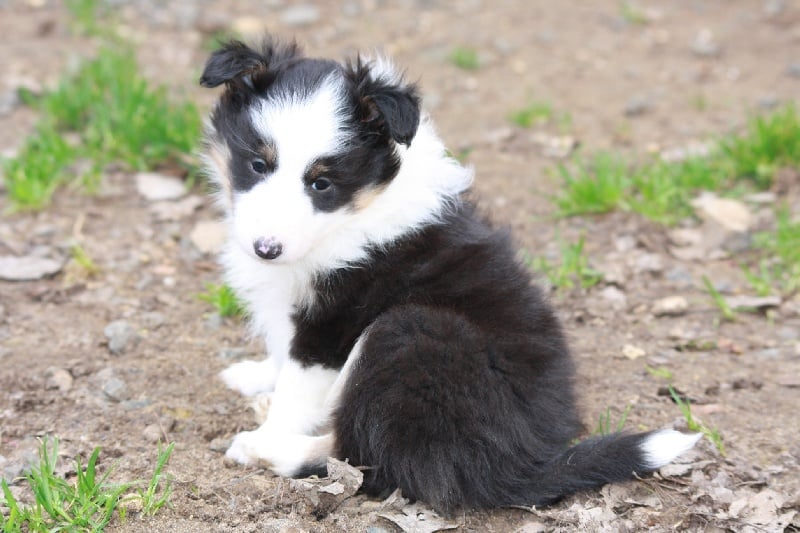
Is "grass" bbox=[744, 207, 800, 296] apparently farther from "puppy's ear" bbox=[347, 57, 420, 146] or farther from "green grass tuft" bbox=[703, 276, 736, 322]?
"puppy's ear" bbox=[347, 57, 420, 146]

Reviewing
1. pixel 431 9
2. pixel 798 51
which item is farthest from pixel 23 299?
pixel 798 51

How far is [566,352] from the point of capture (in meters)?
3.35

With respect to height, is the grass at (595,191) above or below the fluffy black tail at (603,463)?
above

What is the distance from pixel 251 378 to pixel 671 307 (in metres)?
2.14

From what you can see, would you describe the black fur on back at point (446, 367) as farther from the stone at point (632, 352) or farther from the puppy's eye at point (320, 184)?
the stone at point (632, 352)

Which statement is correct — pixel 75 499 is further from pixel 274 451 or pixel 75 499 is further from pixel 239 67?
pixel 239 67

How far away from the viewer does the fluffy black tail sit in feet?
10.0

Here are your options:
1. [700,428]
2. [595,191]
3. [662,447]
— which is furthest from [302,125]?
[595,191]

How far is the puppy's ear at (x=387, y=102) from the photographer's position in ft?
10.1

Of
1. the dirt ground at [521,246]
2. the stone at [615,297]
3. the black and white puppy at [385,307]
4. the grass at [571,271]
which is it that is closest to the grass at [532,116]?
the dirt ground at [521,246]

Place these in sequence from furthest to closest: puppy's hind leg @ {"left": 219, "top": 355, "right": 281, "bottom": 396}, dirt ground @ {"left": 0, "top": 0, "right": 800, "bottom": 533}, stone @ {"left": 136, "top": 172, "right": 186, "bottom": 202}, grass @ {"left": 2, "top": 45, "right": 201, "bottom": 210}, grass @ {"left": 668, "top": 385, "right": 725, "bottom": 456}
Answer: stone @ {"left": 136, "top": 172, "right": 186, "bottom": 202}, grass @ {"left": 2, "top": 45, "right": 201, "bottom": 210}, puppy's hind leg @ {"left": 219, "top": 355, "right": 281, "bottom": 396}, grass @ {"left": 668, "top": 385, "right": 725, "bottom": 456}, dirt ground @ {"left": 0, "top": 0, "right": 800, "bottom": 533}

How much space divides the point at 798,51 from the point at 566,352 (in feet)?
17.2

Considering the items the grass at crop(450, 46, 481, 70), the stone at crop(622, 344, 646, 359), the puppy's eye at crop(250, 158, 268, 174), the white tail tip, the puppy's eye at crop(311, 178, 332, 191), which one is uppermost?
the puppy's eye at crop(250, 158, 268, 174)

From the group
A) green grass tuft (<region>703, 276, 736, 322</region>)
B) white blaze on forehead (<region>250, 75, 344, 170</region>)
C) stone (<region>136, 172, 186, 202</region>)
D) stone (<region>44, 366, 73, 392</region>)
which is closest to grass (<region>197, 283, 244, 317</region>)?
stone (<region>44, 366, 73, 392</region>)
